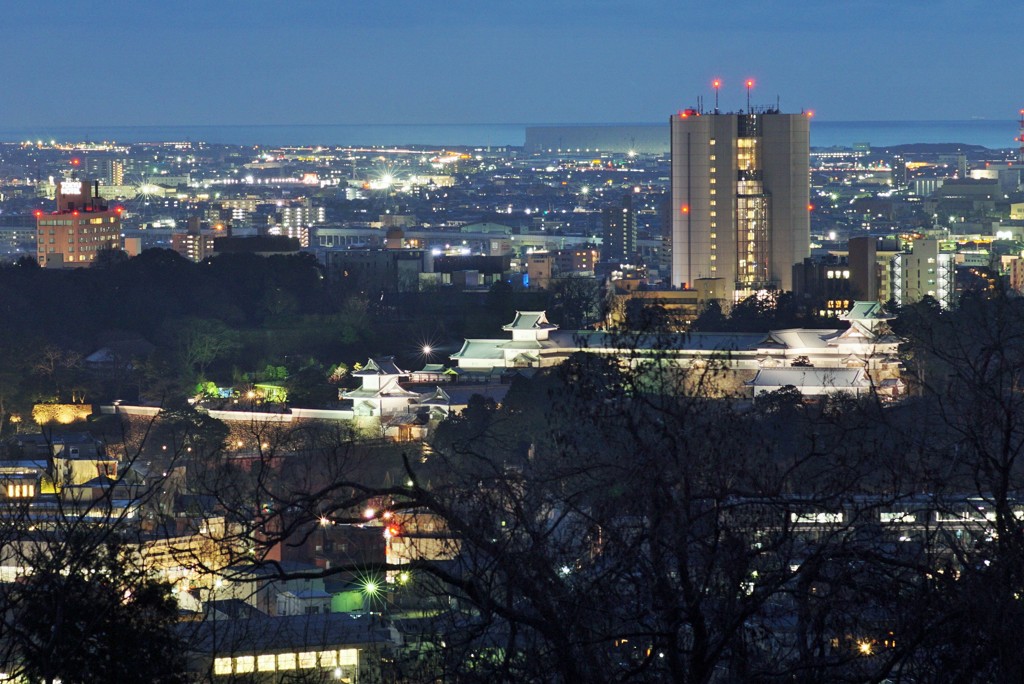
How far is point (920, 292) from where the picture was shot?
2459cm

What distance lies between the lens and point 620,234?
137 feet

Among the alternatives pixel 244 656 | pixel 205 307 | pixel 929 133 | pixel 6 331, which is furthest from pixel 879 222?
pixel 929 133

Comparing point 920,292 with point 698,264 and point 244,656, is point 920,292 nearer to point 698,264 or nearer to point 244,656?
point 698,264

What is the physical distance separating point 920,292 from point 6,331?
10.3 metres

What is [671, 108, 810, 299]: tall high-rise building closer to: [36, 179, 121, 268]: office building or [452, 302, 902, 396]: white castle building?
[452, 302, 902, 396]: white castle building

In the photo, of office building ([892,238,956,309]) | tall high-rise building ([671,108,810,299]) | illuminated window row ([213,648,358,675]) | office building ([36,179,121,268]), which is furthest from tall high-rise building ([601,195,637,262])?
illuminated window row ([213,648,358,675])

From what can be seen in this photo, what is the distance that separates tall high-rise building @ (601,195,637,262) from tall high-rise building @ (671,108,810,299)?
12.0 meters

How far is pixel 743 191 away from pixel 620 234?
14.8 metres

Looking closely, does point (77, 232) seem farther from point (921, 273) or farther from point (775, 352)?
point (775, 352)

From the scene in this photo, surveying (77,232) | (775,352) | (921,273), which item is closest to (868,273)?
(921,273)

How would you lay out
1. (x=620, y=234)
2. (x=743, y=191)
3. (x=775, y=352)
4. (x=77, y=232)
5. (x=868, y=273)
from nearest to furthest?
(x=775, y=352) → (x=868, y=273) → (x=743, y=191) → (x=77, y=232) → (x=620, y=234)

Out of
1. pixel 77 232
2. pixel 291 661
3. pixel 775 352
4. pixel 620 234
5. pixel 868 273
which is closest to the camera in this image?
pixel 291 661

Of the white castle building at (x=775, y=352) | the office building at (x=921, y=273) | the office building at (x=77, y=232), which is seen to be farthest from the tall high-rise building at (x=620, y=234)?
the white castle building at (x=775, y=352)

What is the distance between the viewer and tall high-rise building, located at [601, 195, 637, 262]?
40.3 meters
